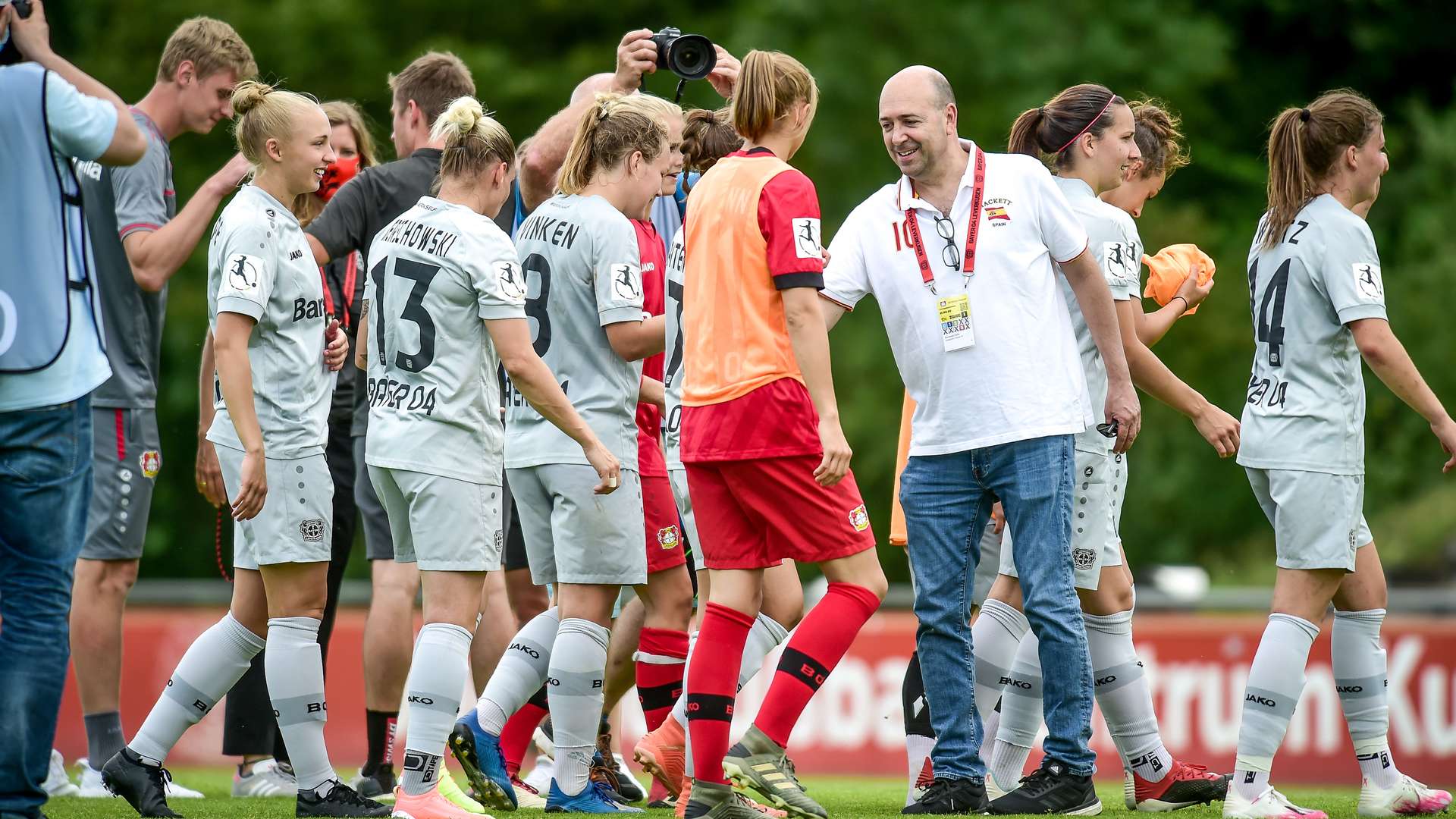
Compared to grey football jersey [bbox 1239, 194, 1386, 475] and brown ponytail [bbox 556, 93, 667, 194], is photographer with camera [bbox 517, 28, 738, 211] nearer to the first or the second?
brown ponytail [bbox 556, 93, 667, 194]

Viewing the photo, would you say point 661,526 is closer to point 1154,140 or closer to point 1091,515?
point 1091,515

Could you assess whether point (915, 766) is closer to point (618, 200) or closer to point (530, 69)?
point (618, 200)

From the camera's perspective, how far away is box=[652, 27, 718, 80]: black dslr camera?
6.27 meters

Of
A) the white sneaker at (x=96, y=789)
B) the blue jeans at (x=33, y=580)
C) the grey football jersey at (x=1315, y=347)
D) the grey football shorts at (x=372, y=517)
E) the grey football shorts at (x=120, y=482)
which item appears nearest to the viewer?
the blue jeans at (x=33, y=580)

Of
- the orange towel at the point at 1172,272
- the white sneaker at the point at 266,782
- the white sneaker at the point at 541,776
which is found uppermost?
the orange towel at the point at 1172,272

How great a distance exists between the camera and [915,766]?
19.5ft

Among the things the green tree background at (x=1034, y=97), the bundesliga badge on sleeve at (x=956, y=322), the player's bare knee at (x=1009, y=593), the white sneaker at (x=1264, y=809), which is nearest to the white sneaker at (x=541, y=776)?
the player's bare knee at (x=1009, y=593)

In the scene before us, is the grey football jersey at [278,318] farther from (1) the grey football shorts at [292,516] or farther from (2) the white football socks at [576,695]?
(2) the white football socks at [576,695]

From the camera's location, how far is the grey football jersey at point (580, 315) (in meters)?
5.48

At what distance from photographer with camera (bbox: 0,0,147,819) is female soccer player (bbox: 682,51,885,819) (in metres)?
1.67

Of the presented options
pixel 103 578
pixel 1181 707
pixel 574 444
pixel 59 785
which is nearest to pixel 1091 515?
pixel 574 444

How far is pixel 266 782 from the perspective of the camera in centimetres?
655

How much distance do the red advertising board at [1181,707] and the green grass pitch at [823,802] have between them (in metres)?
3.16

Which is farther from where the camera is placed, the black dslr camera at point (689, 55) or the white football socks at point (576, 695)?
the black dslr camera at point (689, 55)
